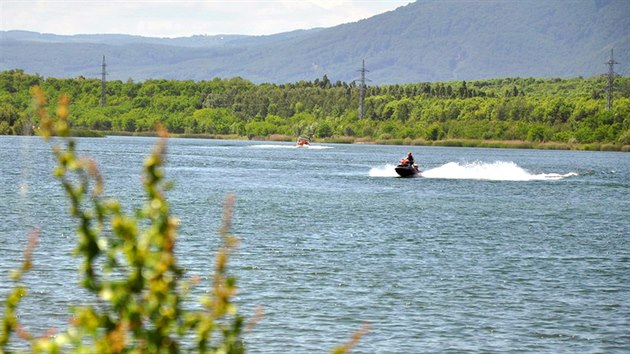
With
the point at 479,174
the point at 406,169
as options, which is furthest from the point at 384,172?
the point at 406,169

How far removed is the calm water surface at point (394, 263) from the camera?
77.7ft

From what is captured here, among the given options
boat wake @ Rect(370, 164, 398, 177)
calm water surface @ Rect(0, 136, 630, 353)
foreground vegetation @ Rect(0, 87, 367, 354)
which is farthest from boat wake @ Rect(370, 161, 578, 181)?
foreground vegetation @ Rect(0, 87, 367, 354)

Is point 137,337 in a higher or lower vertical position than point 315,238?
higher

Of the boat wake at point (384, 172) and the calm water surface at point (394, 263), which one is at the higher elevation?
the calm water surface at point (394, 263)

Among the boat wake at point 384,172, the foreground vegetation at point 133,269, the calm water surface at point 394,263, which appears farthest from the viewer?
the boat wake at point 384,172

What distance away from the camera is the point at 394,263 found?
35125 mm

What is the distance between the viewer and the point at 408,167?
84.4 metres

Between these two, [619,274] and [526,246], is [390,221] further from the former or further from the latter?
[619,274]

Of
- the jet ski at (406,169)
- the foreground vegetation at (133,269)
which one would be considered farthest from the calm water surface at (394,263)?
the jet ski at (406,169)

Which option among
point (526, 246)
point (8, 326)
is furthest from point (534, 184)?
point (8, 326)

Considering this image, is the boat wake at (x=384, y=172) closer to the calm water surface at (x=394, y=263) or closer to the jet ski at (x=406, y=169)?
the jet ski at (x=406, y=169)

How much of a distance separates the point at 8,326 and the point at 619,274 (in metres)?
29.0

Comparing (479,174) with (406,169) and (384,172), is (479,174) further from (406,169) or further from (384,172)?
(406,169)

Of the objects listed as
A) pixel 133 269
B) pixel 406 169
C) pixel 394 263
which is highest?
pixel 133 269
